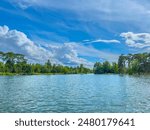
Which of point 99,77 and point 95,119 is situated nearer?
point 95,119

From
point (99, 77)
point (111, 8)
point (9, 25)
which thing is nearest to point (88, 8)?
point (111, 8)

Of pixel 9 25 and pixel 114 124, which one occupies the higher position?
pixel 9 25

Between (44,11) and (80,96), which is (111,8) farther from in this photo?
(80,96)

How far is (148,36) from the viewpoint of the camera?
12047 millimetres

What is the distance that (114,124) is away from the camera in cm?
674

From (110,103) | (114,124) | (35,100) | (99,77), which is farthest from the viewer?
(99,77)

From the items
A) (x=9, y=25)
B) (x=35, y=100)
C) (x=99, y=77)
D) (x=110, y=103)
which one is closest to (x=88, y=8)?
(x=9, y=25)

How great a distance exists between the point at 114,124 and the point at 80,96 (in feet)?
23.3

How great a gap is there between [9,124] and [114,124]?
180cm

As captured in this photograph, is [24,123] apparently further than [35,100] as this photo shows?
No

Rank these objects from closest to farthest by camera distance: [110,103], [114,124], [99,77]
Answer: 1. [114,124]
2. [110,103]
3. [99,77]

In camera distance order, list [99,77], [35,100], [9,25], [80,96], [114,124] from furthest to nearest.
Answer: [99,77], [80,96], [35,100], [9,25], [114,124]

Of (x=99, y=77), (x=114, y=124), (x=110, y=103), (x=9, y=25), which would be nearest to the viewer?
(x=114, y=124)

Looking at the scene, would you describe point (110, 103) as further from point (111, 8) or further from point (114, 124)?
point (114, 124)
